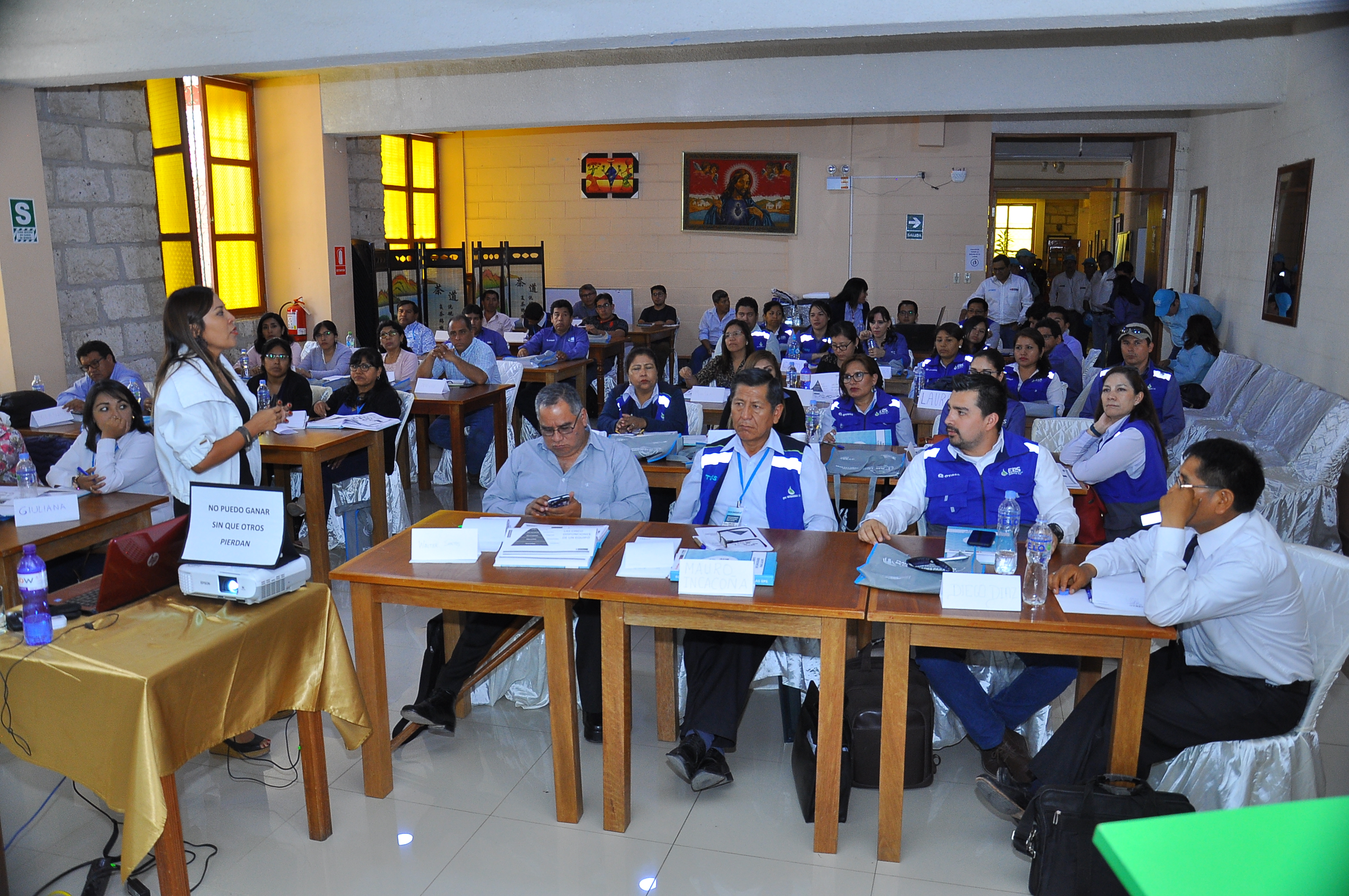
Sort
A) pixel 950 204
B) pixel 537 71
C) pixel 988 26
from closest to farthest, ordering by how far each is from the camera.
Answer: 1. pixel 988 26
2. pixel 537 71
3. pixel 950 204

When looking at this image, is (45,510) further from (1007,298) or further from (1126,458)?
(1007,298)

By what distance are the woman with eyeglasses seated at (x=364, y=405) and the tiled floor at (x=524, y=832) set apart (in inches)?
79.8

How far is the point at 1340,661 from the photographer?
2.36 meters

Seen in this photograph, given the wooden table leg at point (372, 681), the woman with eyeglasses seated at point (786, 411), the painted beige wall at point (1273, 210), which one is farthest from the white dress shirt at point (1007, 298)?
the wooden table leg at point (372, 681)

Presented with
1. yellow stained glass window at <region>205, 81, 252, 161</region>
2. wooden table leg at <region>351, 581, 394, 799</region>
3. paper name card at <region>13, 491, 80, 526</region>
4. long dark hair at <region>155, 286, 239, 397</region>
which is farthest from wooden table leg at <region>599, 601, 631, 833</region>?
yellow stained glass window at <region>205, 81, 252, 161</region>

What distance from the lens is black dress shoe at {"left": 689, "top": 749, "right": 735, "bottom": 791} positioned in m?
2.76

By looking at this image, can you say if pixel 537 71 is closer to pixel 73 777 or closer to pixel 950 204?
pixel 950 204

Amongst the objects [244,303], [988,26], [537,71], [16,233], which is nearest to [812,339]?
[537,71]

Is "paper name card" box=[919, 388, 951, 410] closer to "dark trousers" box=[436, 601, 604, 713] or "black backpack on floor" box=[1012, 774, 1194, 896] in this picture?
"dark trousers" box=[436, 601, 604, 713]

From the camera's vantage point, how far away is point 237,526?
95.2 inches

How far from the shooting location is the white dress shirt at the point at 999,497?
3010 millimetres

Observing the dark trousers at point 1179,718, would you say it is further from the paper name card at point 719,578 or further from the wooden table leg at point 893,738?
the paper name card at point 719,578

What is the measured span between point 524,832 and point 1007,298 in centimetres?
892

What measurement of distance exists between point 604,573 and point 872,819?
1.04 meters
